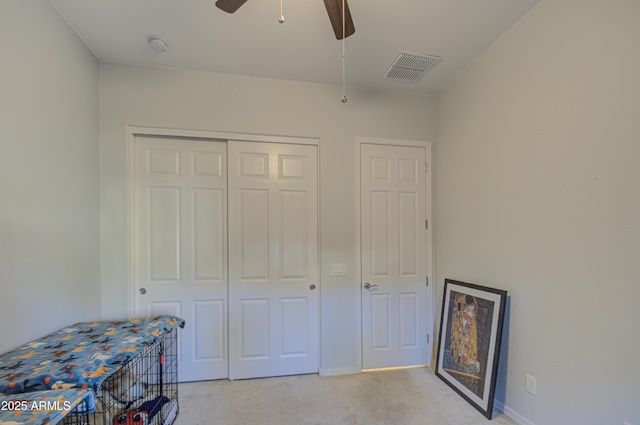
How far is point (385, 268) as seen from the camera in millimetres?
2830

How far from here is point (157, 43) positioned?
213 centimetres

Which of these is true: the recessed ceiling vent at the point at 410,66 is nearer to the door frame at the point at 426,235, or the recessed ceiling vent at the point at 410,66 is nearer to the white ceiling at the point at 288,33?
the white ceiling at the point at 288,33

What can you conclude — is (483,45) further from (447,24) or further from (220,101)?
(220,101)

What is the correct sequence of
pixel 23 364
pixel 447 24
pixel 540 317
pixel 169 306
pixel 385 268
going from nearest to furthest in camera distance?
pixel 23 364 → pixel 540 317 → pixel 447 24 → pixel 169 306 → pixel 385 268

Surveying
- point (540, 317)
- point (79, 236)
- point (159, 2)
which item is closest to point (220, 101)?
point (159, 2)

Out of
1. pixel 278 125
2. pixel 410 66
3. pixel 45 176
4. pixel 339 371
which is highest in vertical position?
pixel 410 66

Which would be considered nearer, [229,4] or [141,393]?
[229,4]

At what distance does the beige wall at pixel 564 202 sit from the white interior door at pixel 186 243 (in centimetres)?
233

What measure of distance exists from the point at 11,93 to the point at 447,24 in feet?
8.98

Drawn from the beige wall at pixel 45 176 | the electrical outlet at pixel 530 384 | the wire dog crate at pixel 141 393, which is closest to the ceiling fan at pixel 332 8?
the beige wall at pixel 45 176

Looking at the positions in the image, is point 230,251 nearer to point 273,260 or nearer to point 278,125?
point 273,260

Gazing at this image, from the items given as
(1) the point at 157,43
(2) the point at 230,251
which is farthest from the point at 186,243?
(1) the point at 157,43

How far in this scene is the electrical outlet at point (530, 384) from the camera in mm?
1852

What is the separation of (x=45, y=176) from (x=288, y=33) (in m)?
1.90
